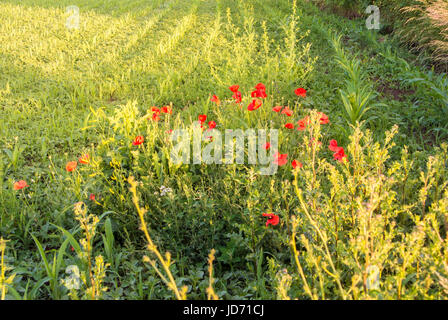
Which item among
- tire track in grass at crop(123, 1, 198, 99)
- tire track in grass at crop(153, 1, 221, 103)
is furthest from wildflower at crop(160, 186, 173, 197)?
tire track in grass at crop(123, 1, 198, 99)

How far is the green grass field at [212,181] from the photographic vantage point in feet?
4.75

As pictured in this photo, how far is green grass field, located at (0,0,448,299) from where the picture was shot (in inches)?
57.1

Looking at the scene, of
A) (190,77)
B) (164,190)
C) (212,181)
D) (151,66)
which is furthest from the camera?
(151,66)

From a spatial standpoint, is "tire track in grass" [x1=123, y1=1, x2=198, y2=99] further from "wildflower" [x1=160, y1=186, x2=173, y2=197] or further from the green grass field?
"wildflower" [x1=160, y1=186, x2=173, y2=197]

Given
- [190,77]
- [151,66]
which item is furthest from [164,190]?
[151,66]

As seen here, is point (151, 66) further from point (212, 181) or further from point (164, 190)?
point (164, 190)

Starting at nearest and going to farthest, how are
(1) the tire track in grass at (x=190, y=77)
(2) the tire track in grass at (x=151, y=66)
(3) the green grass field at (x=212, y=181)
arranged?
(3) the green grass field at (x=212, y=181), (1) the tire track in grass at (x=190, y=77), (2) the tire track in grass at (x=151, y=66)

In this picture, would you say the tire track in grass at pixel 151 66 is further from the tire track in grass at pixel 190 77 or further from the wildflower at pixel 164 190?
the wildflower at pixel 164 190

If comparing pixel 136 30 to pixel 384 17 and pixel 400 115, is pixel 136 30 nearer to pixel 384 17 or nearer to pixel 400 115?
pixel 384 17

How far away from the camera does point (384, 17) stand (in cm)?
717

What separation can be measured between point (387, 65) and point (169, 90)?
9.99 feet

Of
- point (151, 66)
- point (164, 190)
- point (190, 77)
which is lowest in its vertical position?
point (164, 190)

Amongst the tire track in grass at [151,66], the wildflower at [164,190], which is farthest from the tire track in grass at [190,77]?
the wildflower at [164,190]

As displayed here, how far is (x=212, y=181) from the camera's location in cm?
239
